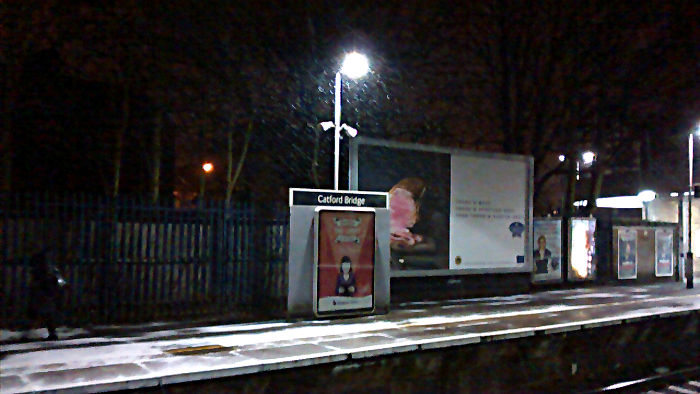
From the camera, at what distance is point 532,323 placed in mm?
13156

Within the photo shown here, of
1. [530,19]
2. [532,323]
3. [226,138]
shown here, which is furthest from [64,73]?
[532,323]

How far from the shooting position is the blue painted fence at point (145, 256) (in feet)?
37.5

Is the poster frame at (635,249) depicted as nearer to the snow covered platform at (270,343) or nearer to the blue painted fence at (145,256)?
the snow covered platform at (270,343)

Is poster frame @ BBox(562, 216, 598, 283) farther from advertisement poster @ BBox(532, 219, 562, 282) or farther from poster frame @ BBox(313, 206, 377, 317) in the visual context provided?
poster frame @ BBox(313, 206, 377, 317)

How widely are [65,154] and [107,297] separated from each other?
22.5 meters

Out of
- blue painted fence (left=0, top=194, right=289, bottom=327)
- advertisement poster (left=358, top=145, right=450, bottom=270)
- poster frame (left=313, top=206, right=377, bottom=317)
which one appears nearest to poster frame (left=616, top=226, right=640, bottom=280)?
advertisement poster (left=358, top=145, right=450, bottom=270)

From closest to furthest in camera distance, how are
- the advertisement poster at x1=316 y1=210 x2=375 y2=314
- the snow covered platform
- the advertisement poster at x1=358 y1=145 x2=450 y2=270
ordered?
the snow covered platform < the advertisement poster at x1=316 y1=210 x2=375 y2=314 < the advertisement poster at x1=358 y1=145 x2=450 y2=270

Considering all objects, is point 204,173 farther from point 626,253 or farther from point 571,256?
point 626,253

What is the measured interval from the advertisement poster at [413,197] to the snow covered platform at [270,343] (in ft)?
4.19

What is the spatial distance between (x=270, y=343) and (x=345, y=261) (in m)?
3.47

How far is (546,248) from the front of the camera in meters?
21.4

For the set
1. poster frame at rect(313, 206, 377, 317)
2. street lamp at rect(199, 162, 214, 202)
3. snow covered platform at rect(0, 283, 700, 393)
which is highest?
street lamp at rect(199, 162, 214, 202)

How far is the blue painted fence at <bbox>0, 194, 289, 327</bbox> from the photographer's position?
37.5 ft

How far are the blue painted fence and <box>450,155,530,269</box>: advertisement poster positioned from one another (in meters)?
5.22
